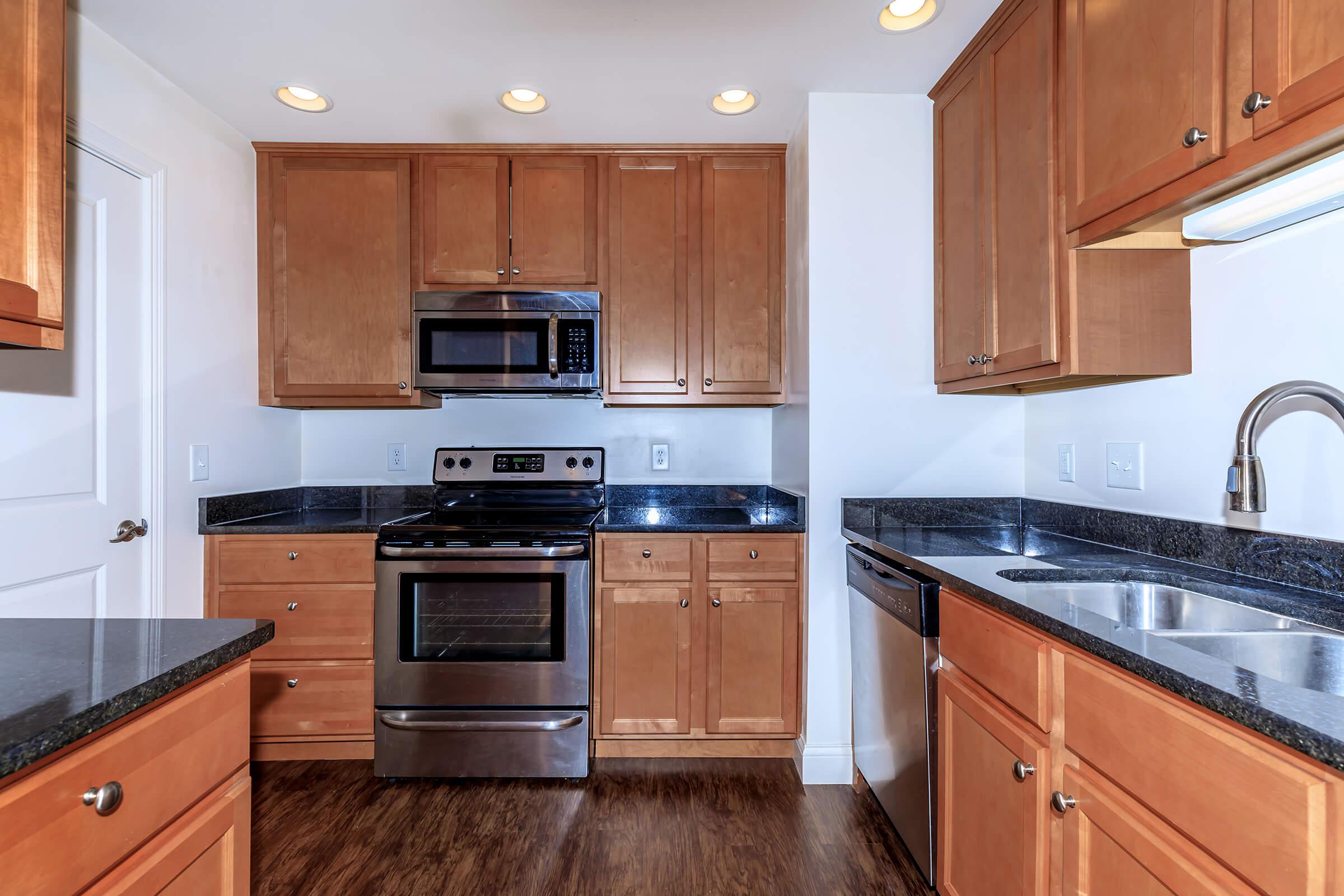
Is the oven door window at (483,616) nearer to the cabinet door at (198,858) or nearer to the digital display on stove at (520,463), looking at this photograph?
the digital display on stove at (520,463)

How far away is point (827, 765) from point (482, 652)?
1.27 m

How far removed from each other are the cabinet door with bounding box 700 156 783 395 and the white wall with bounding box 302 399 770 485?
0.36 meters

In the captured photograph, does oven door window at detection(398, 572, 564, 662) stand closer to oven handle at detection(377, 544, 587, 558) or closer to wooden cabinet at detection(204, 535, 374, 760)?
oven handle at detection(377, 544, 587, 558)

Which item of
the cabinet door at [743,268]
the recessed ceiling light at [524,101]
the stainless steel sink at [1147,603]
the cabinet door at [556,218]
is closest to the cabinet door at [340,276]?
the cabinet door at [556,218]

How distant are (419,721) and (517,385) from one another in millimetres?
1283

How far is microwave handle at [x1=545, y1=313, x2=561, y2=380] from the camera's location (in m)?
2.41

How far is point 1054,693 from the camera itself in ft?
3.53

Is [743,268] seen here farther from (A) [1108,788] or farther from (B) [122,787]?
(B) [122,787]

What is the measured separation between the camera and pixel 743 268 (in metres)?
2.48

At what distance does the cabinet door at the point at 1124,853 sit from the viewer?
0.77m

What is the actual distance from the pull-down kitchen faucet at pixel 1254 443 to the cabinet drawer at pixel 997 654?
0.41 meters

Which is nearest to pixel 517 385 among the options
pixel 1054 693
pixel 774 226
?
pixel 774 226

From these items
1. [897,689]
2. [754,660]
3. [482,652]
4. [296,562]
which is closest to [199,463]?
[296,562]

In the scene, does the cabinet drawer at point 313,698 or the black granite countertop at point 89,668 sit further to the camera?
the cabinet drawer at point 313,698
